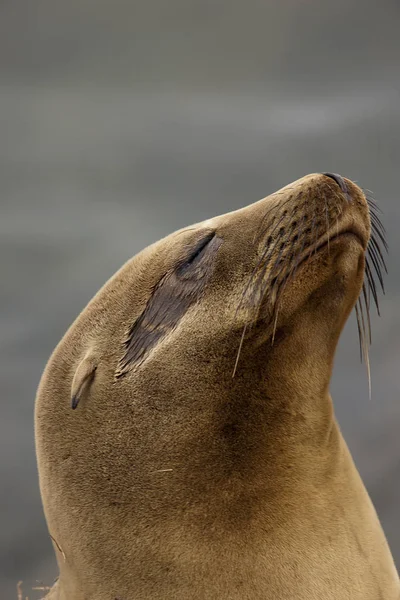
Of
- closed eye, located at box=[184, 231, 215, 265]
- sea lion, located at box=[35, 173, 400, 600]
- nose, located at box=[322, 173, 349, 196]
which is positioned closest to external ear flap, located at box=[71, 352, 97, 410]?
sea lion, located at box=[35, 173, 400, 600]

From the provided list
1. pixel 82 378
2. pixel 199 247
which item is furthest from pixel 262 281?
pixel 82 378

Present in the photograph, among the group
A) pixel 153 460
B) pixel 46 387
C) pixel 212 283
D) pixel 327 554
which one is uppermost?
pixel 212 283

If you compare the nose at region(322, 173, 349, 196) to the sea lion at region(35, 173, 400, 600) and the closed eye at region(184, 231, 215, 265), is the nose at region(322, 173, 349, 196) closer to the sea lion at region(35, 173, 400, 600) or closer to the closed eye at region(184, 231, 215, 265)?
the sea lion at region(35, 173, 400, 600)

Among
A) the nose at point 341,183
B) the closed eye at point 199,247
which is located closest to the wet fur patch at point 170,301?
the closed eye at point 199,247

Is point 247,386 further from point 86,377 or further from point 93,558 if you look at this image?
point 93,558

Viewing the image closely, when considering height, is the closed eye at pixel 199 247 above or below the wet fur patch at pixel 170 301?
above

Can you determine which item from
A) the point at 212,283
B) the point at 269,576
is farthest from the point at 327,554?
the point at 212,283

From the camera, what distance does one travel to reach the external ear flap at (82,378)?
1785 mm

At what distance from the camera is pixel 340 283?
169 centimetres

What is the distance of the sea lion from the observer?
167cm

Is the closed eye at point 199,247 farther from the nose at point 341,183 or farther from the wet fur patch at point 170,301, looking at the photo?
the nose at point 341,183

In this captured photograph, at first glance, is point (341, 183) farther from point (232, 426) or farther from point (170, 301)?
point (232, 426)

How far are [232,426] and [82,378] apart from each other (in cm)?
34

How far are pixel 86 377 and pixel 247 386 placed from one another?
0.36 m
